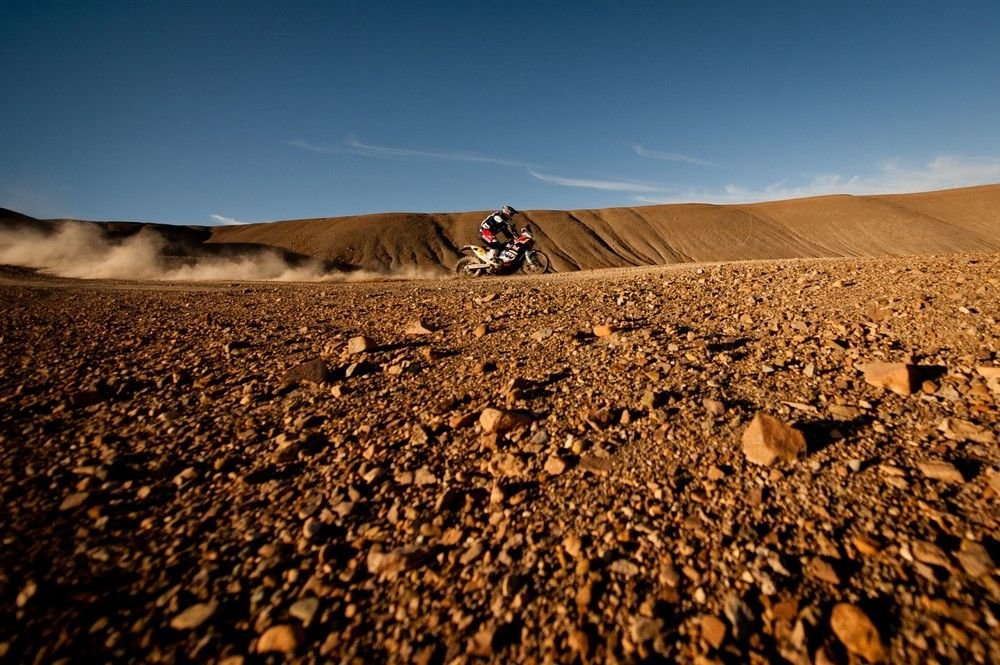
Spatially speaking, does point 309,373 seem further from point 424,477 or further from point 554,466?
point 554,466

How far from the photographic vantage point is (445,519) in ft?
6.98

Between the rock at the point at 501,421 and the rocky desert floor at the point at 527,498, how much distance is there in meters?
0.02

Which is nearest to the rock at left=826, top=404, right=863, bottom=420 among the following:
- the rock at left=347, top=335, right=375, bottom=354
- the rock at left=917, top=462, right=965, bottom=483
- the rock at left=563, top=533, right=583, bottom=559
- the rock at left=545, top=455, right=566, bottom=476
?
the rock at left=917, top=462, right=965, bottom=483

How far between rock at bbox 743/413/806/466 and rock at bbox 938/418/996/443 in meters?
0.84

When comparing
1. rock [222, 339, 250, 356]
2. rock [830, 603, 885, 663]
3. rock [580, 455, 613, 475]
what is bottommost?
rock [830, 603, 885, 663]

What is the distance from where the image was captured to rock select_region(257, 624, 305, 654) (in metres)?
1.55

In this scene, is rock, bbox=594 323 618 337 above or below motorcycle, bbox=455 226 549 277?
below

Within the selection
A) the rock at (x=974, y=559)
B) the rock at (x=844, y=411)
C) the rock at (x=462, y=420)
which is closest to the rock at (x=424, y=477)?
the rock at (x=462, y=420)

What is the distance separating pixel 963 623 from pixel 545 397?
219cm

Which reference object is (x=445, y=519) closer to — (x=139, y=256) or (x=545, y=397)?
(x=545, y=397)

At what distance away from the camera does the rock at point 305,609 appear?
165 cm

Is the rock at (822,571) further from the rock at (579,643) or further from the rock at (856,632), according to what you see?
the rock at (579,643)

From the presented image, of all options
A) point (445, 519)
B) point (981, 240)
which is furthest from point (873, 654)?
point (981, 240)

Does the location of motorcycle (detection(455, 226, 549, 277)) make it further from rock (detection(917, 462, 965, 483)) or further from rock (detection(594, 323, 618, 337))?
rock (detection(917, 462, 965, 483))
